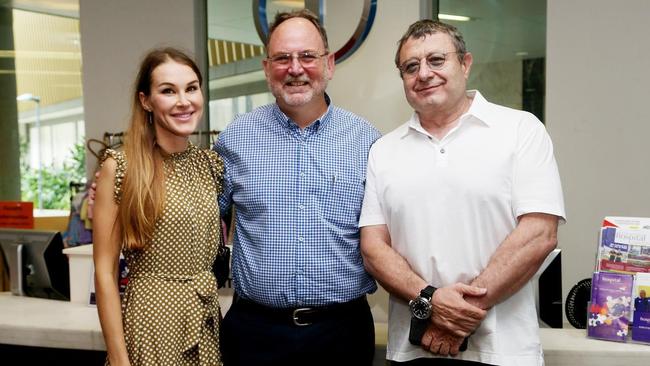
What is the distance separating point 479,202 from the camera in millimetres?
1799

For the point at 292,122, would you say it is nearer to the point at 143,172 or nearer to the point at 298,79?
the point at 298,79

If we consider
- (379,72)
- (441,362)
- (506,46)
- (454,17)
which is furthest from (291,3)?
(441,362)

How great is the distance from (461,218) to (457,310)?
0.85 feet

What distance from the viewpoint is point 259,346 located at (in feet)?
6.56

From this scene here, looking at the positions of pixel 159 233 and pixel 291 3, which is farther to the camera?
pixel 291 3

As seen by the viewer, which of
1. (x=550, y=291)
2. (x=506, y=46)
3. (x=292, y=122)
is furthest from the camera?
(x=506, y=46)

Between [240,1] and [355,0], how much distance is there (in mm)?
1176

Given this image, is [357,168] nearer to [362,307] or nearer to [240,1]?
[362,307]

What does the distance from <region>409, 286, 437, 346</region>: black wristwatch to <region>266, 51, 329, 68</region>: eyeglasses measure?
→ 0.81 m

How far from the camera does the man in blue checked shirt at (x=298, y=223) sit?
1982 mm

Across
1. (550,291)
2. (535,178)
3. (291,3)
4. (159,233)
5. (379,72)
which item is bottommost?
(550,291)

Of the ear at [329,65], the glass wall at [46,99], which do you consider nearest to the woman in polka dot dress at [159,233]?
the ear at [329,65]

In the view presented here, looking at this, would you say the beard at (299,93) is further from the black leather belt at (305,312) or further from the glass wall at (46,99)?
the glass wall at (46,99)

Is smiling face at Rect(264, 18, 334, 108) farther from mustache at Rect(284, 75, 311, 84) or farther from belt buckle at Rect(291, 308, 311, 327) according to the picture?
belt buckle at Rect(291, 308, 311, 327)
